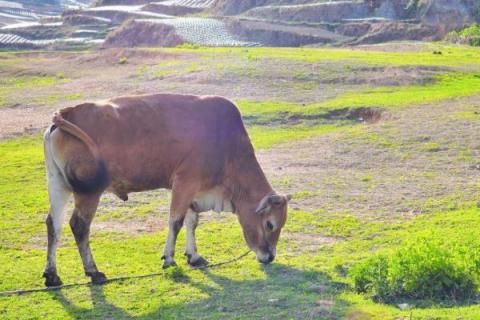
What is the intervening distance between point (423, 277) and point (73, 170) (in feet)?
13.5

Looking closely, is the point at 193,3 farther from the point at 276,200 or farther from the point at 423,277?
the point at 423,277

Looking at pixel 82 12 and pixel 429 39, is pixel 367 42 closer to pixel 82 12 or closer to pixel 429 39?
pixel 429 39

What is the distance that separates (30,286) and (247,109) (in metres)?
15.4

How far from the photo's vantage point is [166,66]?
3631 centimetres

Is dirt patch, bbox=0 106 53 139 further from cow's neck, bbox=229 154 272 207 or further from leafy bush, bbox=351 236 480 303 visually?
leafy bush, bbox=351 236 480 303

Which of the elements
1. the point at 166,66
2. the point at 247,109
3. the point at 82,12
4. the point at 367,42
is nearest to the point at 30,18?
the point at 82,12

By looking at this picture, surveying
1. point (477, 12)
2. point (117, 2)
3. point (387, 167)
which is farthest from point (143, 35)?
point (387, 167)

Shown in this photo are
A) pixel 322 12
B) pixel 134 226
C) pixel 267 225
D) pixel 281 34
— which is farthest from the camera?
pixel 322 12

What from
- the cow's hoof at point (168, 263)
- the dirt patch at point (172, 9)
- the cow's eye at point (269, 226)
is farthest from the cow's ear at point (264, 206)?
the dirt patch at point (172, 9)

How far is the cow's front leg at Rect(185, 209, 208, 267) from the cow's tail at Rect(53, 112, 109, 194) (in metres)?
1.56

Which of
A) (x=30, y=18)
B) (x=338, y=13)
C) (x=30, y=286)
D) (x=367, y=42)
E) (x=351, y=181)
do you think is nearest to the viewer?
(x=30, y=286)

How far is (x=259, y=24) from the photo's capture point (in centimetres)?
7350

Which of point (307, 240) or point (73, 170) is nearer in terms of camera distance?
point (73, 170)

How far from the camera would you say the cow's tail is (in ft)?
33.2
